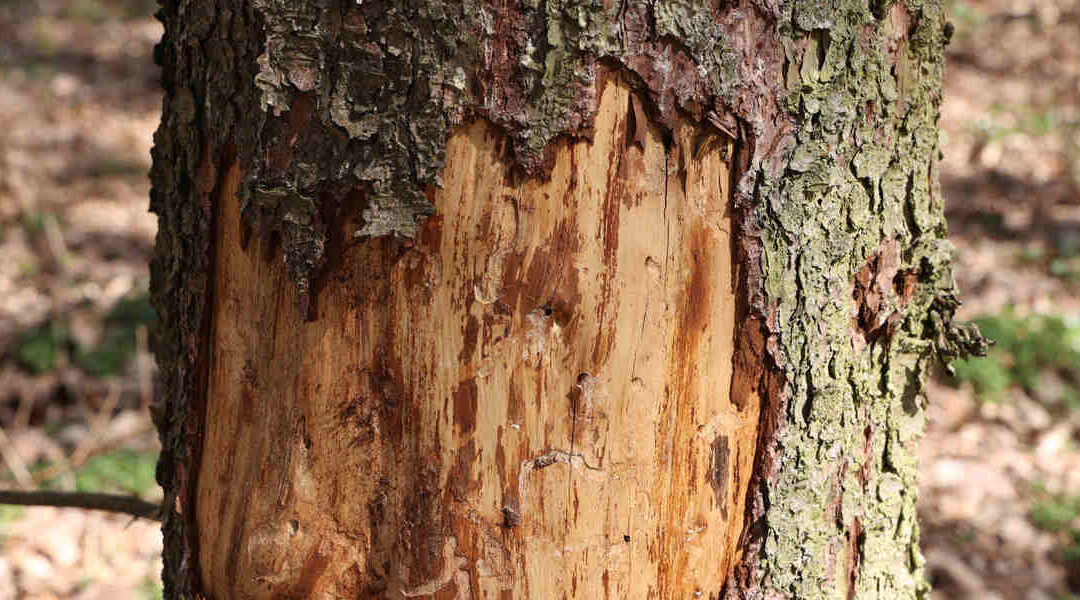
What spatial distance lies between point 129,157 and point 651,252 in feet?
23.2

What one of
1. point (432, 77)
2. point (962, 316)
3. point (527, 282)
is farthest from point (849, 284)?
point (962, 316)

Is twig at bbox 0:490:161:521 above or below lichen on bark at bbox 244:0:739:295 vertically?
below

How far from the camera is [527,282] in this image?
1189mm

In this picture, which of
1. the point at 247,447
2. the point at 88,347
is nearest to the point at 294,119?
the point at 247,447

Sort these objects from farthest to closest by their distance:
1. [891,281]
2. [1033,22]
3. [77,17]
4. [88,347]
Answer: [77,17], [1033,22], [88,347], [891,281]

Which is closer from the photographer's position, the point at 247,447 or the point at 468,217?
the point at 468,217

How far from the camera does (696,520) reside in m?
1.32

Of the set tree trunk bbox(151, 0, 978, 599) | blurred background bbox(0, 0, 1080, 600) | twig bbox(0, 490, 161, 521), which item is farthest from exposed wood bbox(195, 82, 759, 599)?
blurred background bbox(0, 0, 1080, 600)

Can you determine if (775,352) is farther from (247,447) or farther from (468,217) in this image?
(247,447)

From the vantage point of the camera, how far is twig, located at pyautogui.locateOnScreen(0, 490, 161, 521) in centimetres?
173

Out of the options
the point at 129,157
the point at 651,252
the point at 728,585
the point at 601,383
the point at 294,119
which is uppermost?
the point at 129,157

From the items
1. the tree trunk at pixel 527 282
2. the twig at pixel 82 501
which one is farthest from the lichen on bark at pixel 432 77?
the twig at pixel 82 501

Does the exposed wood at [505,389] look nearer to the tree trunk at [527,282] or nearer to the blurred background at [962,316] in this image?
the tree trunk at [527,282]

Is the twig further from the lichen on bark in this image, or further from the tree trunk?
the lichen on bark
